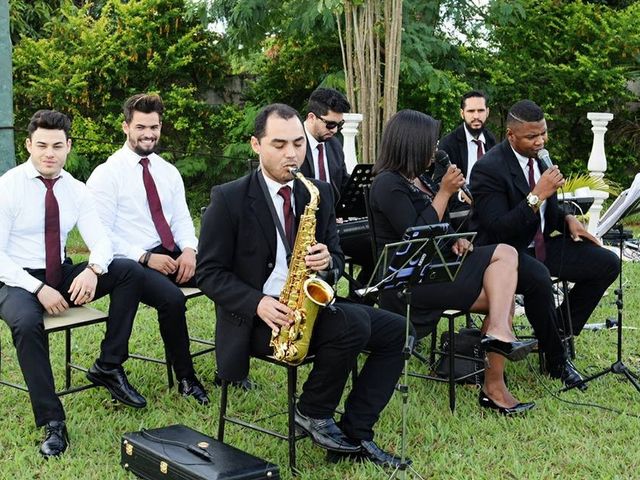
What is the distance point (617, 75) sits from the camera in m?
12.2

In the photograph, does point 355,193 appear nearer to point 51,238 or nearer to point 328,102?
point 328,102

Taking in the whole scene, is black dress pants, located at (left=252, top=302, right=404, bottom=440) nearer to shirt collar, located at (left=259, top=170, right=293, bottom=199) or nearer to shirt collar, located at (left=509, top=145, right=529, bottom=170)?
shirt collar, located at (left=259, top=170, right=293, bottom=199)

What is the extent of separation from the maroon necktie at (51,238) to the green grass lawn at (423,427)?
2.49ft

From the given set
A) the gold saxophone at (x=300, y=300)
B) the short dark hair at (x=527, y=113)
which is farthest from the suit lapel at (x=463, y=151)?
the gold saxophone at (x=300, y=300)

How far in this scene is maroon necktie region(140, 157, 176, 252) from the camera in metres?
5.45

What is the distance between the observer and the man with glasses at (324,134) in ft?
20.7

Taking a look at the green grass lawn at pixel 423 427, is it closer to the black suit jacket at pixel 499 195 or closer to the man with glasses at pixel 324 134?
the black suit jacket at pixel 499 195

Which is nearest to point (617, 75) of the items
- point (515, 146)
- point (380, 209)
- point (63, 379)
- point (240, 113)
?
point (240, 113)

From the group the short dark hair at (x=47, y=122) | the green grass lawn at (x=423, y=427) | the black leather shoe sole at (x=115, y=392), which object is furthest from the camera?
the black leather shoe sole at (x=115, y=392)

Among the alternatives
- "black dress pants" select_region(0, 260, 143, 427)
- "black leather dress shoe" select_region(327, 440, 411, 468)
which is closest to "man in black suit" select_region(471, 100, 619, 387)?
"black leather dress shoe" select_region(327, 440, 411, 468)

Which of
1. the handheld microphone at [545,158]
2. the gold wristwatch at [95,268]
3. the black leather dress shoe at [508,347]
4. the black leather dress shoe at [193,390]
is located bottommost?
the black leather dress shoe at [193,390]

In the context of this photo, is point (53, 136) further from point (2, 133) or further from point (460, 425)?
point (460, 425)

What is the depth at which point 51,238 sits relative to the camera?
483 cm

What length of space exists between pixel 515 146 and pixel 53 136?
2.78 metres
